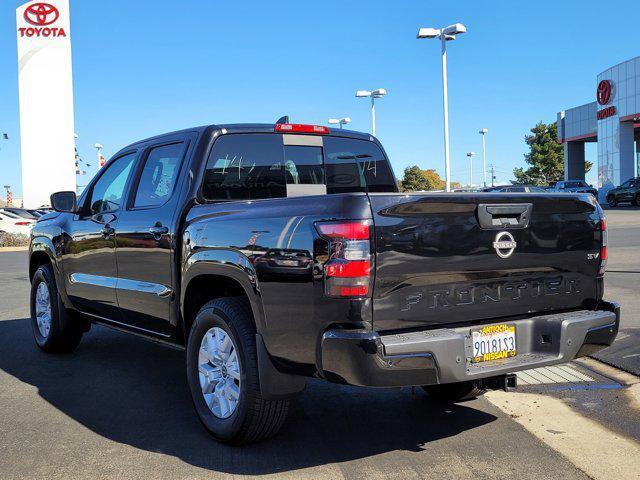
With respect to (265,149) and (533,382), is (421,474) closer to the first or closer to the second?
(533,382)

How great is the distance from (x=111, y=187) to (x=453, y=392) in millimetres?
3158

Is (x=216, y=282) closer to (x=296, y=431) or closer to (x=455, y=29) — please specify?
(x=296, y=431)

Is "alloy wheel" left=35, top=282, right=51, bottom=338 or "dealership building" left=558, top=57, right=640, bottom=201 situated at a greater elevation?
"dealership building" left=558, top=57, right=640, bottom=201

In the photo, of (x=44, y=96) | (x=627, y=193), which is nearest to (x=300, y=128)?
(x=44, y=96)

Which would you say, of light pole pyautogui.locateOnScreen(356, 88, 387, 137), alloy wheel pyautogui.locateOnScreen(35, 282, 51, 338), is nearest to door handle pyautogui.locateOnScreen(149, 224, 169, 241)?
alloy wheel pyautogui.locateOnScreen(35, 282, 51, 338)

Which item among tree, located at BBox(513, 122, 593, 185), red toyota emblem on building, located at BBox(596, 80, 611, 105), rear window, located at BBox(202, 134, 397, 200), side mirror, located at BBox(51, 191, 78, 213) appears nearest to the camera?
rear window, located at BBox(202, 134, 397, 200)

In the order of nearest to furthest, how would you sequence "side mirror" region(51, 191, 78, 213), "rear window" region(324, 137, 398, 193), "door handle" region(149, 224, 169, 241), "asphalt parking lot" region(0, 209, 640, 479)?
"asphalt parking lot" region(0, 209, 640, 479), "door handle" region(149, 224, 169, 241), "rear window" region(324, 137, 398, 193), "side mirror" region(51, 191, 78, 213)

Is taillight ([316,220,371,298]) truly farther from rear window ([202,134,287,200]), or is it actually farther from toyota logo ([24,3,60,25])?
toyota logo ([24,3,60,25])

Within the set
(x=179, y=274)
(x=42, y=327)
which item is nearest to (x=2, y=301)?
(x=42, y=327)

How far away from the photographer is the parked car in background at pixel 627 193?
4250 cm

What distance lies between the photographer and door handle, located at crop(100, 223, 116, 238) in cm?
537

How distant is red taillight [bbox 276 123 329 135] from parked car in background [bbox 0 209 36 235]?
24.0m

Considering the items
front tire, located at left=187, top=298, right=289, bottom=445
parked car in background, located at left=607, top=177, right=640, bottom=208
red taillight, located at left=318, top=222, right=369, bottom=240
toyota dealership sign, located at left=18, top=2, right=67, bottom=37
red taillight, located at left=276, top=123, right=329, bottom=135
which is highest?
toyota dealership sign, located at left=18, top=2, right=67, bottom=37

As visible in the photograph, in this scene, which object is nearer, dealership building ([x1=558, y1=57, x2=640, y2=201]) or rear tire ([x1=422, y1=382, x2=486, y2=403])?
rear tire ([x1=422, y1=382, x2=486, y2=403])
